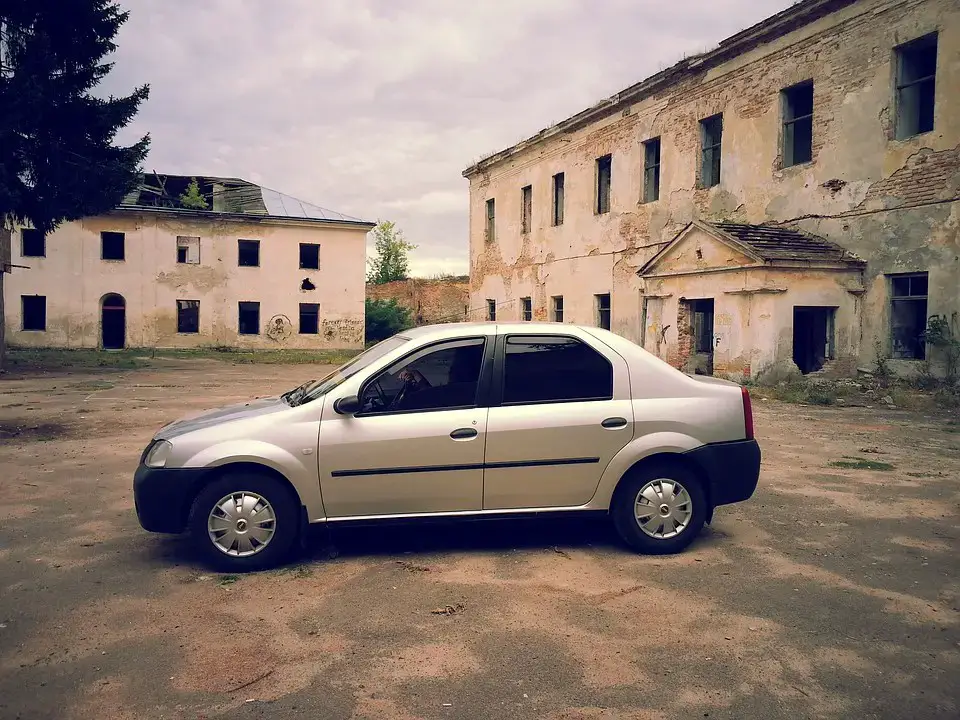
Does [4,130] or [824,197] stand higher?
[4,130]

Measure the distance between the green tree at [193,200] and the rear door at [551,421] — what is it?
35730 mm

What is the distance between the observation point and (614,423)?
201 inches

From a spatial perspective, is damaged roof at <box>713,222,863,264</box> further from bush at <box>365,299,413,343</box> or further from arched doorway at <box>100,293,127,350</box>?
arched doorway at <box>100,293,127,350</box>

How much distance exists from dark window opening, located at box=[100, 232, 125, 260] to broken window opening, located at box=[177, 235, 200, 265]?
8.23 feet

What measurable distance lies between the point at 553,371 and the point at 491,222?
27.4 m

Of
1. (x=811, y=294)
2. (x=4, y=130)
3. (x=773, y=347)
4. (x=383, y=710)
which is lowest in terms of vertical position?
(x=383, y=710)

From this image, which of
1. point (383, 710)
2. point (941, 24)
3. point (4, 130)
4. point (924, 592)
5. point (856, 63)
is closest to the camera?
point (383, 710)

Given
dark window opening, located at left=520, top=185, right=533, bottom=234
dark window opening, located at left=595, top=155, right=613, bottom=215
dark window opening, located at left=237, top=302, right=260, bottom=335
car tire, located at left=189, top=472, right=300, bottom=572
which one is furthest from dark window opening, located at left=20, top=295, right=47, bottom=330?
car tire, located at left=189, top=472, right=300, bottom=572

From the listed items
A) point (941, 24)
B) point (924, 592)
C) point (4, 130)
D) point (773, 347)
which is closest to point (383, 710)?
point (924, 592)

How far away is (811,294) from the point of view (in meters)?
15.7

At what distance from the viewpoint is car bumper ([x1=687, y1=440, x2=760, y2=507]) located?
5.20 m

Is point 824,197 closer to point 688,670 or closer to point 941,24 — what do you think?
point 941,24

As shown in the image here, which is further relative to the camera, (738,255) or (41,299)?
(41,299)

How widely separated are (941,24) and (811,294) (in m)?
5.40
